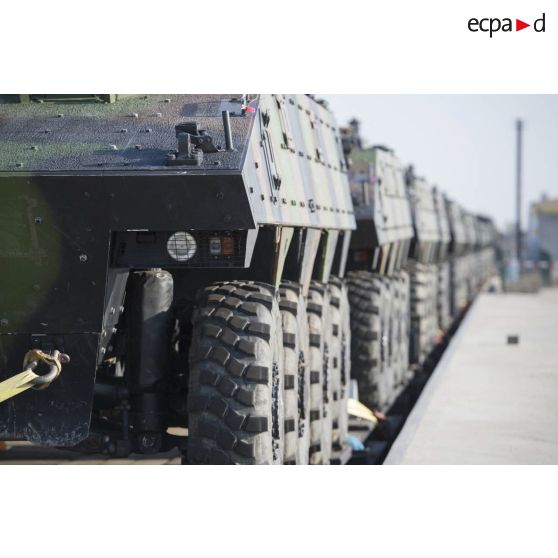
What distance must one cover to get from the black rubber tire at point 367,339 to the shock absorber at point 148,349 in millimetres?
5576

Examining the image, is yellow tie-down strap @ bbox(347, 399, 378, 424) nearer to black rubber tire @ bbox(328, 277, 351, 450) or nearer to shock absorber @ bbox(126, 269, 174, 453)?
black rubber tire @ bbox(328, 277, 351, 450)

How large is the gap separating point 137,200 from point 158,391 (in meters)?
1.39

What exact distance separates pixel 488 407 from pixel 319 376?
3231 mm

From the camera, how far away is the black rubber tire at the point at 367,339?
47.0 ft

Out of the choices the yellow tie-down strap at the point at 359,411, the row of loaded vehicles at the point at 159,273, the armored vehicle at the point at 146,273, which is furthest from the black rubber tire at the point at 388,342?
the armored vehicle at the point at 146,273

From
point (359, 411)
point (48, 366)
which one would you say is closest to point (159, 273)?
point (48, 366)

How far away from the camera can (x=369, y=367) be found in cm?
1432

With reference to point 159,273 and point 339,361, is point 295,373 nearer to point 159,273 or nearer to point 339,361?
point 159,273

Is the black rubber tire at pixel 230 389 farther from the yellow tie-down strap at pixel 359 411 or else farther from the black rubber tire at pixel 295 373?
the yellow tie-down strap at pixel 359 411

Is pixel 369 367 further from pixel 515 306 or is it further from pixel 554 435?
pixel 515 306

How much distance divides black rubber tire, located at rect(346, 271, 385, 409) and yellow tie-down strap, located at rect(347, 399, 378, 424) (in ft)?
1.96

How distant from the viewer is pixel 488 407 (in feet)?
44.7

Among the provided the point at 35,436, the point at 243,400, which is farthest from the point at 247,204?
the point at 35,436
